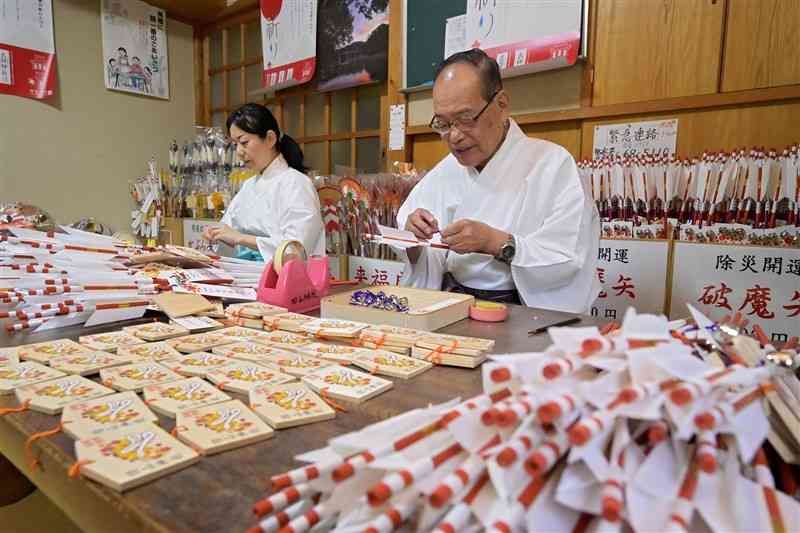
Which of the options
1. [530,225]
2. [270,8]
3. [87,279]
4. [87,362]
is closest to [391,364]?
[87,362]

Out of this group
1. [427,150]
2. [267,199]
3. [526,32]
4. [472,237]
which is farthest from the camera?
[427,150]

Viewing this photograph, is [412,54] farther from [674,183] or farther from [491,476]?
[491,476]

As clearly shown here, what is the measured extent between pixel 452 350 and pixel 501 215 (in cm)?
88

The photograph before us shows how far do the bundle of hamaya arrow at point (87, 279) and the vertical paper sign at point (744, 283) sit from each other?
54.6 inches

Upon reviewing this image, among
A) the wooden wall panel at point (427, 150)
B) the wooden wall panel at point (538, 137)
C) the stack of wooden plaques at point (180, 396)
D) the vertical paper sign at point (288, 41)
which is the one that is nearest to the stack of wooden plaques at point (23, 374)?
the stack of wooden plaques at point (180, 396)

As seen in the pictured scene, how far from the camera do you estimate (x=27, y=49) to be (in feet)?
10.8

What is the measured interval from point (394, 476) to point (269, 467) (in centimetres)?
21

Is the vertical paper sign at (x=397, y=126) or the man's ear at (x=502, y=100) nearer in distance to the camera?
the man's ear at (x=502, y=100)

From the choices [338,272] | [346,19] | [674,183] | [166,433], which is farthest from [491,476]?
[346,19]

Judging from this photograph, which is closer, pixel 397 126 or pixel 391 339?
pixel 391 339

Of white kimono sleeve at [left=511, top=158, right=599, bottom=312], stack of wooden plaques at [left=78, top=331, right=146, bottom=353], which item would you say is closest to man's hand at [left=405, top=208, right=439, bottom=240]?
white kimono sleeve at [left=511, top=158, right=599, bottom=312]

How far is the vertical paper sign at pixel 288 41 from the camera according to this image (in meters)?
3.27

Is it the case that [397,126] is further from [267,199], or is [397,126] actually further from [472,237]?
[472,237]

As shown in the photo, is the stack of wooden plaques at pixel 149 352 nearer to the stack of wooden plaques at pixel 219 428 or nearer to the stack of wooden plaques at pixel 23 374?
the stack of wooden plaques at pixel 23 374
